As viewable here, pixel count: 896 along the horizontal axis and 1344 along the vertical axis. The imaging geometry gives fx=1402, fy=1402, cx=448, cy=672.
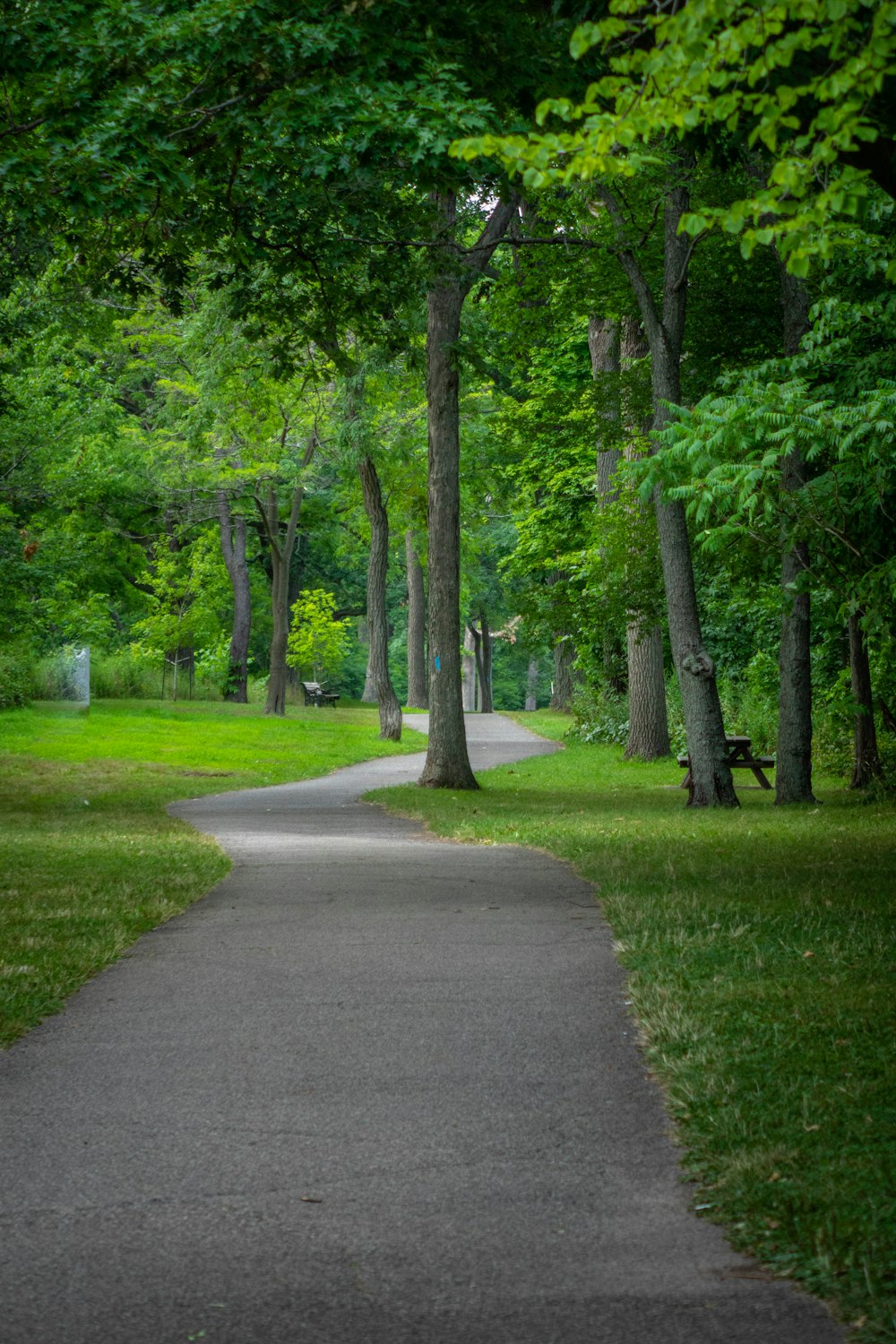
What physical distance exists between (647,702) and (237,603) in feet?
89.8

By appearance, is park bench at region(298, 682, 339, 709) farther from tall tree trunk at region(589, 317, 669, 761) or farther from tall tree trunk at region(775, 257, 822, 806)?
tall tree trunk at region(775, 257, 822, 806)

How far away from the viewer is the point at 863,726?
1889 centimetres

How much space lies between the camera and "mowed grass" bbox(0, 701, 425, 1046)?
26.5 ft

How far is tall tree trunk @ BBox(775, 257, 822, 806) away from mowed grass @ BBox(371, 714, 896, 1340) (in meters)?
2.90

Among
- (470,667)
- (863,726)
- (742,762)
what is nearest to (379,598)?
(742,762)

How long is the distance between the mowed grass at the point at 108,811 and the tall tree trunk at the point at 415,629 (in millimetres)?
12321

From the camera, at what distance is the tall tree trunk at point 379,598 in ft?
104

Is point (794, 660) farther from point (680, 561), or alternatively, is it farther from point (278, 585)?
point (278, 585)

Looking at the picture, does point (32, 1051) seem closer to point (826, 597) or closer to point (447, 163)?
point (447, 163)

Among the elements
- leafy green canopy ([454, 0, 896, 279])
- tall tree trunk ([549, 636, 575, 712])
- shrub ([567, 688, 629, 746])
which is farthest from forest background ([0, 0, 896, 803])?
tall tree trunk ([549, 636, 575, 712])

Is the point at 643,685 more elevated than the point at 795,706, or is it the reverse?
the point at 643,685

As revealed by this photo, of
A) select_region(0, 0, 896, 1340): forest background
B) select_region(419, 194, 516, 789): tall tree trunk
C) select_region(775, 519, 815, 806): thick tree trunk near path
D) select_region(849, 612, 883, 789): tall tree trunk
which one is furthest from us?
select_region(419, 194, 516, 789): tall tree trunk

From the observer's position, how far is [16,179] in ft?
30.5

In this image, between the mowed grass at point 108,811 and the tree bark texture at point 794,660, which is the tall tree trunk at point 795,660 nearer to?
the tree bark texture at point 794,660
